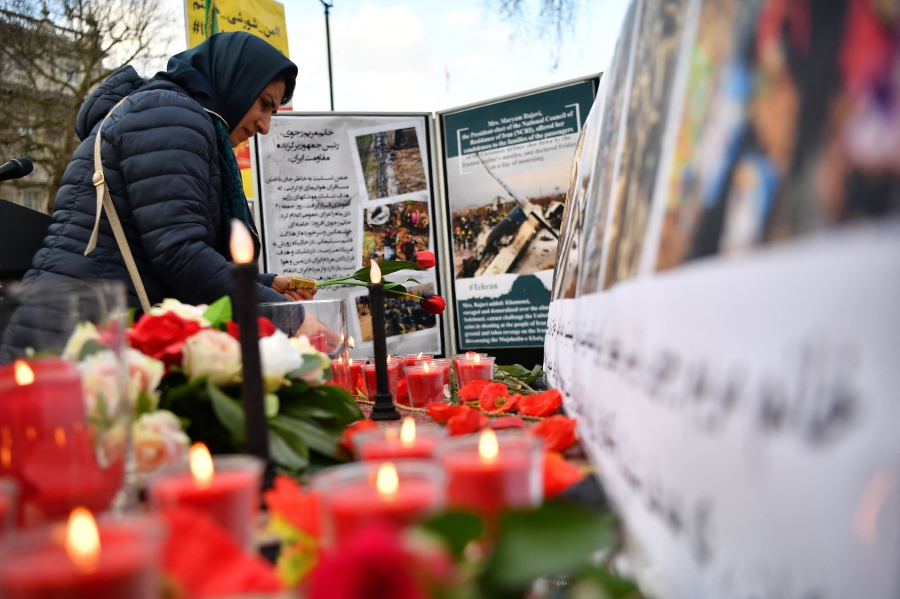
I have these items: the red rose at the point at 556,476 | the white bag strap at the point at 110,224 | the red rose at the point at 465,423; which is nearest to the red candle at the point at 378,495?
the red rose at the point at 556,476

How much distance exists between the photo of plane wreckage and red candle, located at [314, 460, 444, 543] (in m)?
3.37

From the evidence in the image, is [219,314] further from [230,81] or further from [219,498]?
[230,81]

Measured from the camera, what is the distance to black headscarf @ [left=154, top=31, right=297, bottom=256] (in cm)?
226

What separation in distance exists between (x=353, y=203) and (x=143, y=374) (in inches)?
136

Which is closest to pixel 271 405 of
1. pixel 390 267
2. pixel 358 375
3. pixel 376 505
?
pixel 376 505

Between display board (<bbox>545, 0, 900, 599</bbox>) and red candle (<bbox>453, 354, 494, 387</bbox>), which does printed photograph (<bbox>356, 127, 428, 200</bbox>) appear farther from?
display board (<bbox>545, 0, 900, 599</bbox>)

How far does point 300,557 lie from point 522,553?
0.68 ft

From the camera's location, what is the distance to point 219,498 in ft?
1.69

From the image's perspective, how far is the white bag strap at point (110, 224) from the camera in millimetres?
1934

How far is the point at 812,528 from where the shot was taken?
35 centimetres

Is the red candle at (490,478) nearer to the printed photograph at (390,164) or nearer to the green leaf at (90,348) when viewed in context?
the green leaf at (90,348)

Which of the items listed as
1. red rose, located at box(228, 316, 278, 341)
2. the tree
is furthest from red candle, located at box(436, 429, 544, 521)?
the tree

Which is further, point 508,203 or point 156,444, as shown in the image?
point 508,203

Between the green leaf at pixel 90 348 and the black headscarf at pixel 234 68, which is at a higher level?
the black headscarf at pixel 234 68
